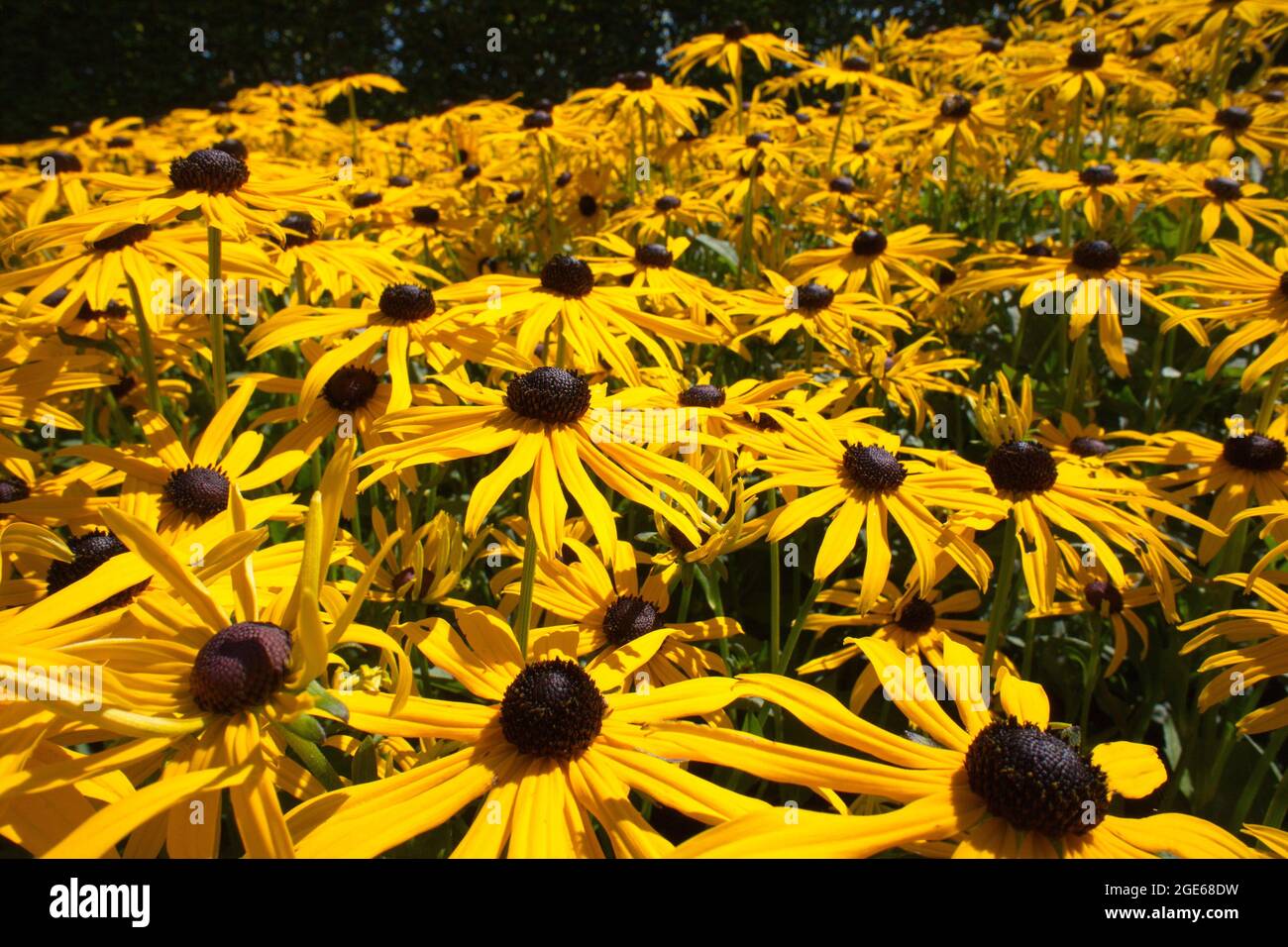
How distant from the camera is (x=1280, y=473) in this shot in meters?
2.25

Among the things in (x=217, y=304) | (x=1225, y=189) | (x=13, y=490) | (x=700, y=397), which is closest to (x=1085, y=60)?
(x=1225, y=189)

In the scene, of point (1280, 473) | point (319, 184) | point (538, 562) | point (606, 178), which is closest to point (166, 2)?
point (606, 178)

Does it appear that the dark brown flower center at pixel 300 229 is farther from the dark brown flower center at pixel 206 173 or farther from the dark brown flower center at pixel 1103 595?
the dark brown flower center at pixel 1103 595

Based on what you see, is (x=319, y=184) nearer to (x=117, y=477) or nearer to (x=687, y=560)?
(x=117, y=477)

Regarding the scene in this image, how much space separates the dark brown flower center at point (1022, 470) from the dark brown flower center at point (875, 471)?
0.82 feet

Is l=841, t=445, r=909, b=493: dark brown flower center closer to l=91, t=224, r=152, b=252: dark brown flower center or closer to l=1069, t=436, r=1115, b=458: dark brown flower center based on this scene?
l=1069, t=436, r=1115, b=458: dark brown flower center

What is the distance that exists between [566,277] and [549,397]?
29.5 inches

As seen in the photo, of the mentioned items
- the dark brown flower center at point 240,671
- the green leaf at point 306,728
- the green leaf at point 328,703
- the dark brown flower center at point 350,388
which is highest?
the dark brown flower center at point 350,388

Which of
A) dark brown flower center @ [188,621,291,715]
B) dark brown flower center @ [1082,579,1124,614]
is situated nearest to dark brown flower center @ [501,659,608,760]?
dark brown flower center @ [188,621,291,715]

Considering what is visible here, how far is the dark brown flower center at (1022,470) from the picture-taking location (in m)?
1.92

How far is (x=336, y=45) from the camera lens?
1169 centimetres

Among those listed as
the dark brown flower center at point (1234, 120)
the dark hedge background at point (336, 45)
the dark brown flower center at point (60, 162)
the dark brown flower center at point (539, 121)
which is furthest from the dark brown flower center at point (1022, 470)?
the dark hedge background at point (336, 45)
